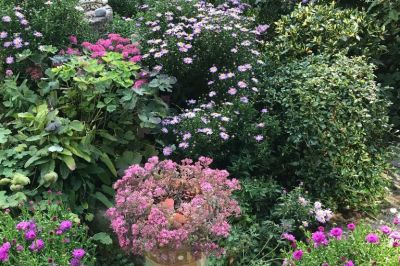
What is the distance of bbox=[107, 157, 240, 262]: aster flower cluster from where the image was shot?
2.80 m

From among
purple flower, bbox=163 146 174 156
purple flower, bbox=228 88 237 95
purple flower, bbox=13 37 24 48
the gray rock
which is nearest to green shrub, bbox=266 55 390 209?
purple flower, bbox=228 88 237 95

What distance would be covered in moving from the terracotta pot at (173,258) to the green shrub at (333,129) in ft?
4.79

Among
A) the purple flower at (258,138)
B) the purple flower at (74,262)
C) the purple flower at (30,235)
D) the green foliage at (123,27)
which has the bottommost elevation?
the purple flower at (74,262)

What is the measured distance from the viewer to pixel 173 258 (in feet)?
9.39

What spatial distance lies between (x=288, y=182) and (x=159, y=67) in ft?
4.54

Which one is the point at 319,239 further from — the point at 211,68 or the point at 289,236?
the point at 211,68

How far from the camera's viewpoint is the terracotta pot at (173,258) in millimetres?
2834

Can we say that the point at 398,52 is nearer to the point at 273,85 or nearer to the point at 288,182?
the point at 273,85

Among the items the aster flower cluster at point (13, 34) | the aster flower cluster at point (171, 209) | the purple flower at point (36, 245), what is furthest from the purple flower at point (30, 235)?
the aster flower cluster at point (13, 34)

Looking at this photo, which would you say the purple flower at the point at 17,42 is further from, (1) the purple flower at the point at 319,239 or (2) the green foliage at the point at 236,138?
(1) the purple flower at the point at 319,239

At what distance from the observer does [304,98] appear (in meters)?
4.09

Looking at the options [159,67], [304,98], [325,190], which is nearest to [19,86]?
[159,67]

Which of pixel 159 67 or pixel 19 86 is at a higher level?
pixel 159 67

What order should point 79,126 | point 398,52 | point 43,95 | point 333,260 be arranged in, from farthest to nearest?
point 398,52 < point 43,95 < point 79,126 < point 333,260
